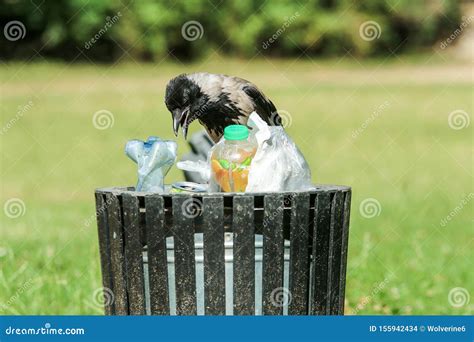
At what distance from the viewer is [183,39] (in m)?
23.7

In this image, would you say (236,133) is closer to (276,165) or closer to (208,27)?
(276,165)

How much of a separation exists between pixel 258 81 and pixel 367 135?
20.3 ft

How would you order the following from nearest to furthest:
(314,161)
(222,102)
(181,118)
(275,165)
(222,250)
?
(222,250), (275,165), (181,118), (222,102), (314,161)

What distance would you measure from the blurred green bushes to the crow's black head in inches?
694

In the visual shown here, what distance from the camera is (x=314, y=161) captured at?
11031 mm

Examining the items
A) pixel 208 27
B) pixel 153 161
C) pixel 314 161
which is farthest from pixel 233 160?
pixel 208 27

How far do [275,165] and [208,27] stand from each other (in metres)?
20.9

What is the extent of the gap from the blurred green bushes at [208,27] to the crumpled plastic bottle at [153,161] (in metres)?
19.0

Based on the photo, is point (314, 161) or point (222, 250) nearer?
point (222, 250)

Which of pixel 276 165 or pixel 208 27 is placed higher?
pixel 208 27

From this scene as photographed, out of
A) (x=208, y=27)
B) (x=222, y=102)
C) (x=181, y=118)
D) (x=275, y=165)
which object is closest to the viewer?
(x=275, y=165)

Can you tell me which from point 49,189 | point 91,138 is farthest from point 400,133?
point 49,189

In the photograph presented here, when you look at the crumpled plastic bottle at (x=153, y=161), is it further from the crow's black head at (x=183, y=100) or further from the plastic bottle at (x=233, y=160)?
the crow's black head at (x=183, y=100)

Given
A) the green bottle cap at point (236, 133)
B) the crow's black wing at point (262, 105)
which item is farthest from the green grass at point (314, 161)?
the green bottle cap at point (236, 133)
